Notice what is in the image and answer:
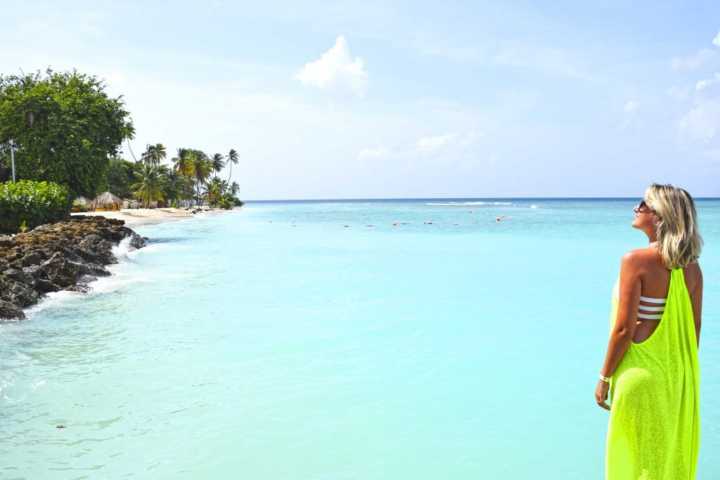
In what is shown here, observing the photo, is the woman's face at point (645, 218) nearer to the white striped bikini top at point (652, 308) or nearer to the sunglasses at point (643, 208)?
the sunglasses at point (643, 208)

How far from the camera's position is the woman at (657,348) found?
2.91 m

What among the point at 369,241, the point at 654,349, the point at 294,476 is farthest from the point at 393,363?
the point at 369,241

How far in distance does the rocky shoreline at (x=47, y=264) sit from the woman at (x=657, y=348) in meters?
11.1

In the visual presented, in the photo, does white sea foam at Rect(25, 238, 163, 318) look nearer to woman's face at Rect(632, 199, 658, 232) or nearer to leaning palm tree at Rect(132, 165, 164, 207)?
woman's face at Rect(632, 199, 658, 232)

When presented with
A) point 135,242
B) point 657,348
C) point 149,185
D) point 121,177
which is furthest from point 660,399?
point 121,177

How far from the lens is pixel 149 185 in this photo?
74.9 meters

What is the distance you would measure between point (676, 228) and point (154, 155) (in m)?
96.7

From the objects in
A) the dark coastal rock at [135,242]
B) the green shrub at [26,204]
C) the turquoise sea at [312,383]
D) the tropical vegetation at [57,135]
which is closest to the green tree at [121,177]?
the tropical vegetation at [57,135]

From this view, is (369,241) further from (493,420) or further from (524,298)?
(493,420)

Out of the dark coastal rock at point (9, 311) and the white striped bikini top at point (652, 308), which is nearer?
the white striped bikini top at point (652, 308)

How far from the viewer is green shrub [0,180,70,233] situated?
86.1 feet

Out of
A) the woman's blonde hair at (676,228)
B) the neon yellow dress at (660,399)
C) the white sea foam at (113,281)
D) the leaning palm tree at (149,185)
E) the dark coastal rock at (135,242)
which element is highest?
the leaning palm tree at (149,185)

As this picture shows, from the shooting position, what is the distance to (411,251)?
28.7 metres

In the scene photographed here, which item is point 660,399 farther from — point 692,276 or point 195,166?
point 195,166
